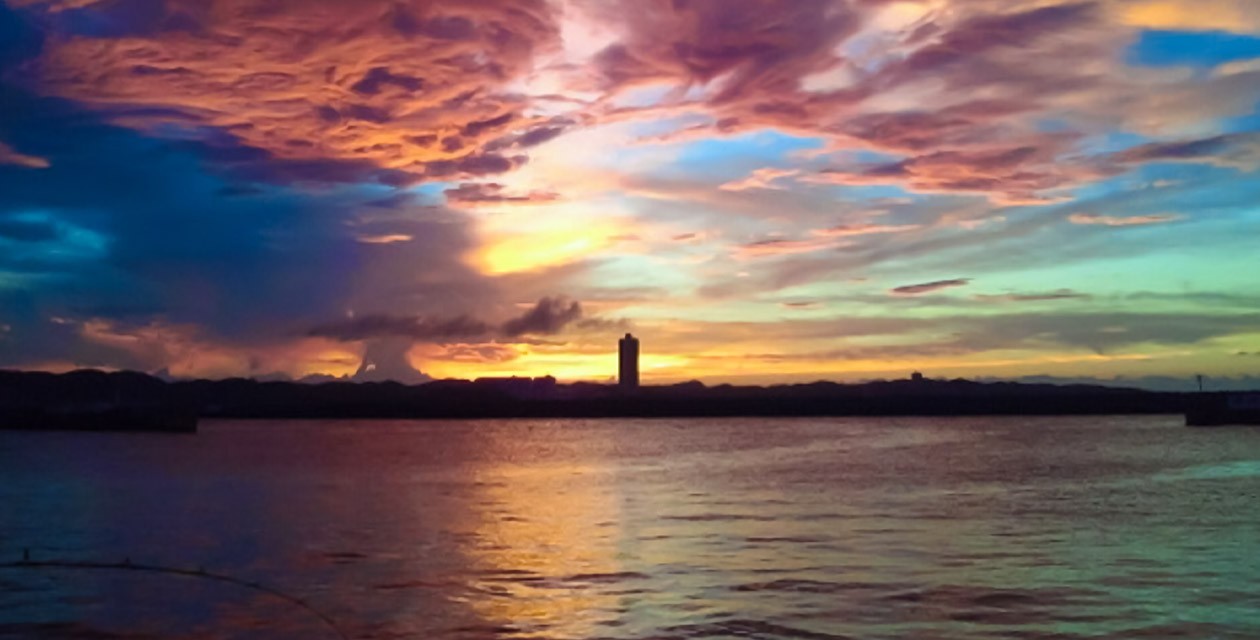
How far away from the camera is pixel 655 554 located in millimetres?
39406

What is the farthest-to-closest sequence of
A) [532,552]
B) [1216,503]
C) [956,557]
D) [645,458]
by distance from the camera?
[645,458], [1216,503], [532,552], [956,557]

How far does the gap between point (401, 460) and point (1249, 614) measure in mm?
97234

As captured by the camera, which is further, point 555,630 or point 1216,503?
point 1216,503

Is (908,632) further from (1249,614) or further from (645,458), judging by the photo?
(645,458)

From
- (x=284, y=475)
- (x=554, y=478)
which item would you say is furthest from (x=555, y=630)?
(x=284, y=475)

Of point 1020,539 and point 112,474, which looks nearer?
point 1020,539

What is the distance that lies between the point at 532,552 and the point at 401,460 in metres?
79.2

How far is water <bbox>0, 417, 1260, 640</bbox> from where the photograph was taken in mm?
27422

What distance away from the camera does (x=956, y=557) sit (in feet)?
123

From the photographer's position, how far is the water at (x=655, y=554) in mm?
27422

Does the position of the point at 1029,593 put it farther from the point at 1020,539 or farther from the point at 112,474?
the point at 112,474

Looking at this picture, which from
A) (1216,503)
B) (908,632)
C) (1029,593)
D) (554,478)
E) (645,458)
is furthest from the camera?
(645,458)

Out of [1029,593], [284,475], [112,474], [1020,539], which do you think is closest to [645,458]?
[284,475]

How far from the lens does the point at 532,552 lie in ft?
135
